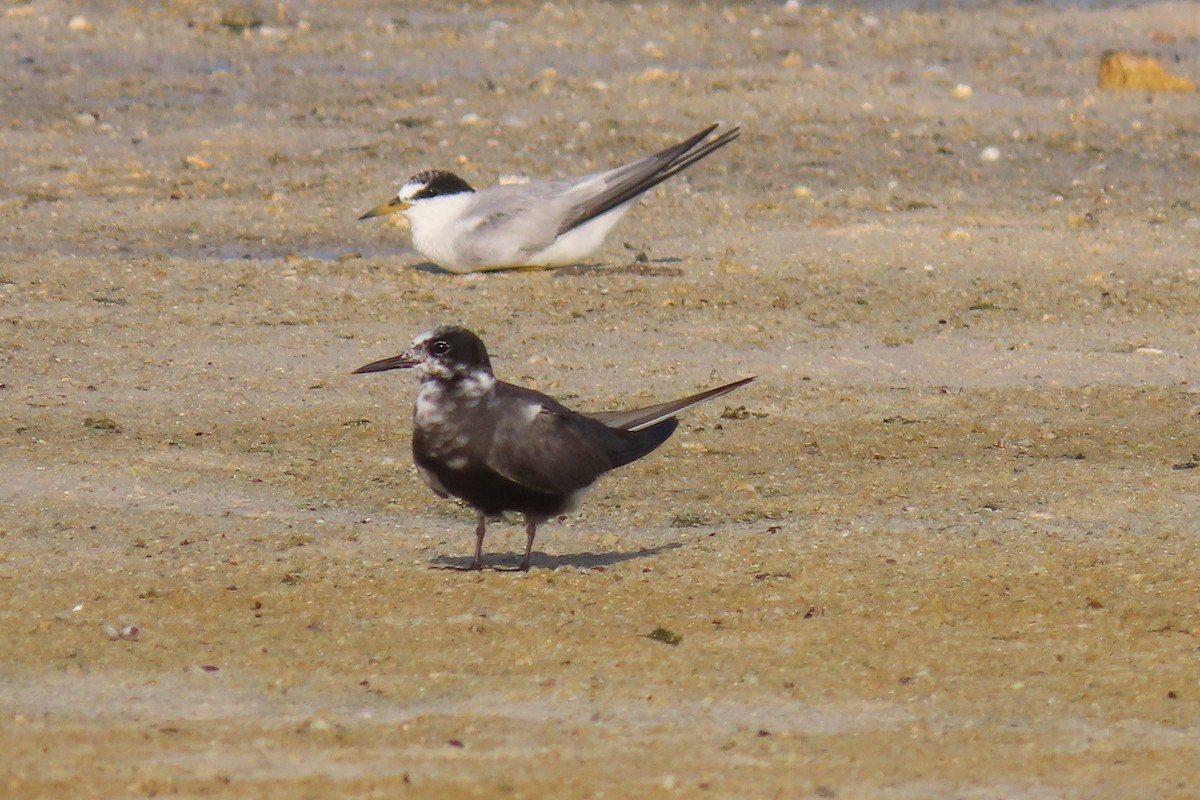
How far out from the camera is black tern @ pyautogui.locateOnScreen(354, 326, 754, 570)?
5.40 meters

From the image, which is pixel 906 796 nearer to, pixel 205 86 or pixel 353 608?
pixel 353 608

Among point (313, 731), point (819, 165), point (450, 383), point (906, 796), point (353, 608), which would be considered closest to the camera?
point (906, 796)

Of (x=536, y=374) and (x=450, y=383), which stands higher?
(x=450, y=383)

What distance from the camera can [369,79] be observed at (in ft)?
50.2

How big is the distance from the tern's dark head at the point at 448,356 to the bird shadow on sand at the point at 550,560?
1.79 ft

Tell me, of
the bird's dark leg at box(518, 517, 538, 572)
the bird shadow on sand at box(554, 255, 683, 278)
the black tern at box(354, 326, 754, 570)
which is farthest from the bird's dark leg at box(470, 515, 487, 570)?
the bird shadow on sand at box(554, 255, 683, 278)

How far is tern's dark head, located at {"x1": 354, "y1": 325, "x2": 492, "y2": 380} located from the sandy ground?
57cm

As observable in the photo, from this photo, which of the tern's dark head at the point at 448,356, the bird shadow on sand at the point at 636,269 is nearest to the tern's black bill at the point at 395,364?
the tern's dark head at the point at 448,356

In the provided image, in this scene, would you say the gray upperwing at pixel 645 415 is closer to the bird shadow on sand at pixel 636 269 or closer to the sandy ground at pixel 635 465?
the sandy ground at pixel 635 465

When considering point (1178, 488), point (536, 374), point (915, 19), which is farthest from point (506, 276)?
point (915, 19)

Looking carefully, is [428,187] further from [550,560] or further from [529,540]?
[529,540]

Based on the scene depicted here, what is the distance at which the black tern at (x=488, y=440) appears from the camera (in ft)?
17.7

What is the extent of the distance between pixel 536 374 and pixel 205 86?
7714mm

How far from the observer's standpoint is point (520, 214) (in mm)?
9594
